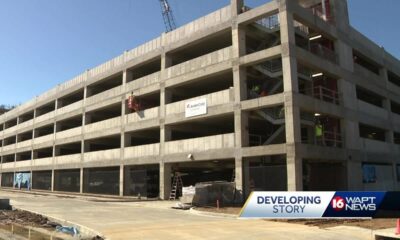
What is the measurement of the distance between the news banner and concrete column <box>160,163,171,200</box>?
822 inches

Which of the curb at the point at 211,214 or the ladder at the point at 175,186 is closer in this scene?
the curb at the point at 211,214

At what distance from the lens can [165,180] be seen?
39.8 metres

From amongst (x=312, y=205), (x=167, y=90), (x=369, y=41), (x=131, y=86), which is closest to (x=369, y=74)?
(x=369, y=41)

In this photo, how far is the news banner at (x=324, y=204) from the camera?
18.2 meters

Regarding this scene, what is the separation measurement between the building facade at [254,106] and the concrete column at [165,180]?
3.7 inches

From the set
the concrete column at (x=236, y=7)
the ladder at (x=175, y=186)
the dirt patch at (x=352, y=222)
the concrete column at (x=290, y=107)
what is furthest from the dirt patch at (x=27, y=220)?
the concrete column at (x=236, y=7)

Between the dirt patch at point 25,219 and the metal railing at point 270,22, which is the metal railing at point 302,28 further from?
the dirt patch at point 25,219

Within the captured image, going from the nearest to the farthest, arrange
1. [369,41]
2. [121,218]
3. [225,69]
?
1. [121,218]
2. [225,69]
3. [369,41]

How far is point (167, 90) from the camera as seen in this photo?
135ft

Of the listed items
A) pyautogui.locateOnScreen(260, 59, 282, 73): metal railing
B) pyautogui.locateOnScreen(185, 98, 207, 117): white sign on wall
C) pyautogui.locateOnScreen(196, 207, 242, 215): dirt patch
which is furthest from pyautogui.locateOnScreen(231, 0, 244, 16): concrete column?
pyautogui.locateOnScreen(196, 207, 242, 215): dirt patch

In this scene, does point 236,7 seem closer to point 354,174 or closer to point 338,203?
point 354,174

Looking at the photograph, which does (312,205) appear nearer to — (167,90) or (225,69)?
(225,69)

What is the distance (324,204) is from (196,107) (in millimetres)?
19886

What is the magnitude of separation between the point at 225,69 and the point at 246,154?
735 cm
